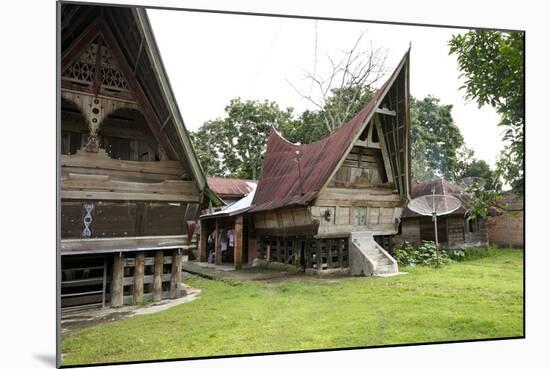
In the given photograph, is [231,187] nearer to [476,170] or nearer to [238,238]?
[238,238]

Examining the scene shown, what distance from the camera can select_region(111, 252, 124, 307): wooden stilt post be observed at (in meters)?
5.24

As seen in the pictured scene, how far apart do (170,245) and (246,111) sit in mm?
2192

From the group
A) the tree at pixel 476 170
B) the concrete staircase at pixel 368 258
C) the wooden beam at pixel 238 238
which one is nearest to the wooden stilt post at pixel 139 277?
the wooden beam at pixel 238 238

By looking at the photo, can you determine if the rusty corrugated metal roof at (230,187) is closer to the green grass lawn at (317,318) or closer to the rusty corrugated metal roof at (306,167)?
the rusty corrugated metal roof at (306,167)

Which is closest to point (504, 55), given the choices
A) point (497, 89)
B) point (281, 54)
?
point (497, 89)

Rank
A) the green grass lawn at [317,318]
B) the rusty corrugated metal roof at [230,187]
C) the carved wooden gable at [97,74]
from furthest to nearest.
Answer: the rusty corrugated metal roof at [230,187] < the carved wooden gable at [97,74] < the green grass lawn at [317,318]

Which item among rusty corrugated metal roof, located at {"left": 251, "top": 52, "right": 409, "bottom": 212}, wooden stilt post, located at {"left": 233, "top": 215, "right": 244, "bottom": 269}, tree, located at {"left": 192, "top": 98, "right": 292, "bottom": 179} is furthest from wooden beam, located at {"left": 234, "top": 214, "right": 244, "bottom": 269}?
tree, located at {"left": 192, "top": 98, "right": 292, "bottom": 179}

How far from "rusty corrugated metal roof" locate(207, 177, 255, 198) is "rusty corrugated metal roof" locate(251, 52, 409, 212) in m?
0.22

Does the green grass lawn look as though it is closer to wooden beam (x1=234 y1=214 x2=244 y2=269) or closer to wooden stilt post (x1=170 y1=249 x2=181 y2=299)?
wooden stilt post (x1=170 y1=249 x2=181 y2=299)

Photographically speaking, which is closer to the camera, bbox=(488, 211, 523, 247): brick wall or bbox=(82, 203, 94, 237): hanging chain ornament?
bbox=(82, 203, 94, 237): hanging chain ornament

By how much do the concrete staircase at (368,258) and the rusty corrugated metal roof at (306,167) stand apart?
1.16 m

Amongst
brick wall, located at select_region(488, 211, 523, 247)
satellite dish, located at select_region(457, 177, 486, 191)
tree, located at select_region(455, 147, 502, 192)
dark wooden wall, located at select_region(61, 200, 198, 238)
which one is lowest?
brick wall, located at select_region(488, 211, 523, 247)

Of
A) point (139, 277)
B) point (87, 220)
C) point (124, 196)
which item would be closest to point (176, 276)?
point (139, 277)

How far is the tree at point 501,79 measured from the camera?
5840 mm
